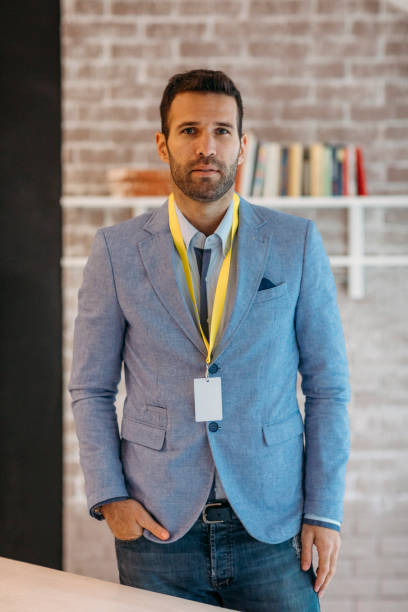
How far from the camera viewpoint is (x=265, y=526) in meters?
1.23

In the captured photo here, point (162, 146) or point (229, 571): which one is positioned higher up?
point (162, 146)

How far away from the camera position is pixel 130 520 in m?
1.26

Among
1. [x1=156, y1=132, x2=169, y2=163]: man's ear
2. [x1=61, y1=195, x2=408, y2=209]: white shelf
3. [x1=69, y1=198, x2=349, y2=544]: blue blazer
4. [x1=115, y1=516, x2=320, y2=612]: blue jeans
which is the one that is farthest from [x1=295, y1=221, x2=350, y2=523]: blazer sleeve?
[x1=61, y1=195, x2=408, y2=209]: white shelf

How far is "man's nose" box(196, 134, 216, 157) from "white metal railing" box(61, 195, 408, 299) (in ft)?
4.23

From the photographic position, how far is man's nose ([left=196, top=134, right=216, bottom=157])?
1261 millimetres

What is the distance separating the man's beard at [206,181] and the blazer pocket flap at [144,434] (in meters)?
0.48

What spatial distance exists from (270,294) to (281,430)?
0.91ft

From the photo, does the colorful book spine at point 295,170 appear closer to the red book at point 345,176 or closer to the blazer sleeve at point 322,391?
the red book at point 345,176

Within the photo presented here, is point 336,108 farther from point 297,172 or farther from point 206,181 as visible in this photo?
point 206,181

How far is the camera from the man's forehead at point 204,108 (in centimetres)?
129

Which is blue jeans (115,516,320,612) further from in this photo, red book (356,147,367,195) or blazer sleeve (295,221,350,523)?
red book (356,147,367,195)

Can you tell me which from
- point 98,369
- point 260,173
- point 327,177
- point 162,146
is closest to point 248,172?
point 260,173

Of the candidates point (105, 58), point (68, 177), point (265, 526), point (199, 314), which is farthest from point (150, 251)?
point (105, 58)

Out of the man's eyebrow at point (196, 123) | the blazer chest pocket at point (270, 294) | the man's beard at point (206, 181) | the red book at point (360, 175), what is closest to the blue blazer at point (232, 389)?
the blazer chest pocket at point (270, 294)
